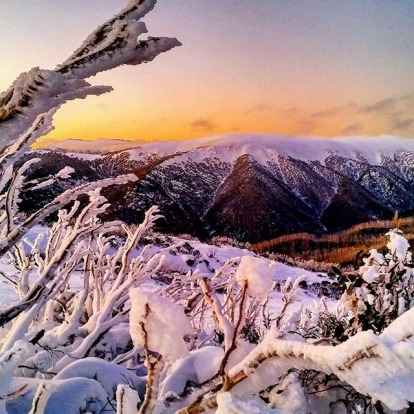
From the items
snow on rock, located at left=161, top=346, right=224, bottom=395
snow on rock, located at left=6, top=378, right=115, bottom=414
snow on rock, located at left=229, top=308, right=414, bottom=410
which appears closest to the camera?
snow on rock, located at left=229, top=308, right=414, bottom=410

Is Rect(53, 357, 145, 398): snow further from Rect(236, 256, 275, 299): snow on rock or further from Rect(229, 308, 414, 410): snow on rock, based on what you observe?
Rect(229, 308, 414, 410): snow on rock

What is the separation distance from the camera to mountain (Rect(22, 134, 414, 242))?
1130 centimetres

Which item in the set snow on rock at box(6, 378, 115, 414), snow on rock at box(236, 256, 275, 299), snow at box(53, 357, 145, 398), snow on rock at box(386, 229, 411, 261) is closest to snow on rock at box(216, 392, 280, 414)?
snow on rock at box(236, 256, 275, 299)

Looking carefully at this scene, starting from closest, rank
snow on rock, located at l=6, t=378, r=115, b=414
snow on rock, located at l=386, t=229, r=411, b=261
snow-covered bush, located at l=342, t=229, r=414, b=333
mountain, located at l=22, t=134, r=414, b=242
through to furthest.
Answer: snow on rock, located at l=6, t=378, r=115, b=414, snow-covered bush, located at l=342, t=229, r=414, b=333, snow on rock, located at l=386, t=229, r=411, b=261, mountain, located at l=22, t=134, r=414, b=242

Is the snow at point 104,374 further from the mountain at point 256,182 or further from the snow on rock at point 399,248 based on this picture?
the mountain at point 256,182

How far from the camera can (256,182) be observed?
49.5ft

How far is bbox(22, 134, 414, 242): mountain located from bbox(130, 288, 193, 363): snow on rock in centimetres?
798

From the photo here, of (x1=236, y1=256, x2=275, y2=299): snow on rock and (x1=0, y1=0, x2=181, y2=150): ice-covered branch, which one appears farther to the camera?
(x1=236, y1=256, x2=275, y2=299): snow on rock

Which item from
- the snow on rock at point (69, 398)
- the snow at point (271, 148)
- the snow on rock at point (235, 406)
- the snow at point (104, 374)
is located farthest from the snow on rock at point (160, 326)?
the snow at point (271, 148)

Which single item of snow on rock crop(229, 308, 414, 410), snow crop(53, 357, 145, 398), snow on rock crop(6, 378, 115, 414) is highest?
snow on rock crop(229, 308, 414, 410)

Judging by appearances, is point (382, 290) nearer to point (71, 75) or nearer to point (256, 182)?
point (71, 75)

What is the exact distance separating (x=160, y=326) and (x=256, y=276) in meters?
0.15

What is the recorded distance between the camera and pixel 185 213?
11859 mm

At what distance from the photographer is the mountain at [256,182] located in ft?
37.1
